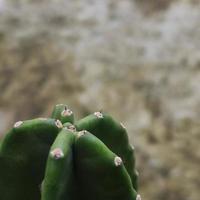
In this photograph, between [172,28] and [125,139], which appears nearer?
[125,139]

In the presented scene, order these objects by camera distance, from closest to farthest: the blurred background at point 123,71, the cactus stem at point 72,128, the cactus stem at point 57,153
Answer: the cactus stem at point 57,153, the cactus stem at point 72,128, the blurred background at point 123,71

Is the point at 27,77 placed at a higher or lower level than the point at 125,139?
higher

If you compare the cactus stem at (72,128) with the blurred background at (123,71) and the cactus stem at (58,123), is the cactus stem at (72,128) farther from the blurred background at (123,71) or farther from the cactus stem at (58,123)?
the blurred background at (123,71)

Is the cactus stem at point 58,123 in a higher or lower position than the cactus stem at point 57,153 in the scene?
higher

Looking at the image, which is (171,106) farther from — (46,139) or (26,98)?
(46,139)

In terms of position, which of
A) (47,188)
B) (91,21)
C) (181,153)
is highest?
(91,21)

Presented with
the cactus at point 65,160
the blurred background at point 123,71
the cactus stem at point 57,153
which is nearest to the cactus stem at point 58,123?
the cactus at point 65,160

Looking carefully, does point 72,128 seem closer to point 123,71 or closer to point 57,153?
point 57,153

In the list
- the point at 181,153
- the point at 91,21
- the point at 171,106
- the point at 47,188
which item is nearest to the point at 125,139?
the point at 47,188

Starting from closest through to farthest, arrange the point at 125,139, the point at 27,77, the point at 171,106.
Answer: the point at 125,139
the point at 171,106
the point at 27,77
